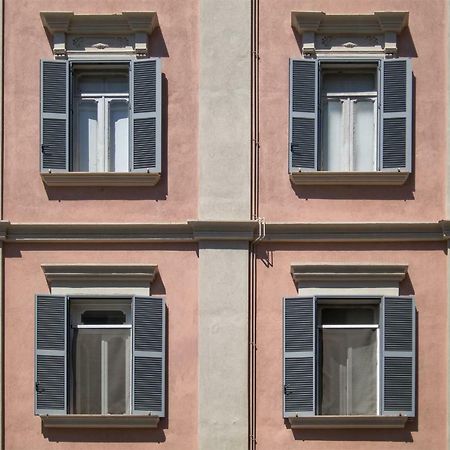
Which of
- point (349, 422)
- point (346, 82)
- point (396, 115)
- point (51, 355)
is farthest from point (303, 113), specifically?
point (51, 355)

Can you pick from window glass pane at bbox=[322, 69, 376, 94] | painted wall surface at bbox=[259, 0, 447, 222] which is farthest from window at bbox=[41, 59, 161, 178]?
window glass pane at bbox=[322, 69, 376, 94]

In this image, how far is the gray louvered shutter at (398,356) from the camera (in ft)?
47.7

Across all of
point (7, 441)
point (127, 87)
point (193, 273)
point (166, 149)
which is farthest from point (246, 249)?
point (7, 441)

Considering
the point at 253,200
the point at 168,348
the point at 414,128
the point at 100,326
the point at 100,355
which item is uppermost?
the point at 414,128

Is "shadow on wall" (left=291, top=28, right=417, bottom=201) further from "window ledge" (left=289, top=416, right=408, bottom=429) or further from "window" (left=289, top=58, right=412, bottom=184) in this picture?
"window ledge" (left=289, top=416, right=408, bottom=429)

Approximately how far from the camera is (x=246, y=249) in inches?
581

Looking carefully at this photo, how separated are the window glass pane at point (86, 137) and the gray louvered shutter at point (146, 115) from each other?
617mm

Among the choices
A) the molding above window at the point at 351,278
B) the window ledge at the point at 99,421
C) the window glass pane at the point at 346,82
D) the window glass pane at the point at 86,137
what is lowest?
the window ledge at the point at 99,421

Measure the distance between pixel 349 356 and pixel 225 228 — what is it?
2317 mm

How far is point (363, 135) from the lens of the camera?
15.2 metres

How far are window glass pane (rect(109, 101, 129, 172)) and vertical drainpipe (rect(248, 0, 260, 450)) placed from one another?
170 cm

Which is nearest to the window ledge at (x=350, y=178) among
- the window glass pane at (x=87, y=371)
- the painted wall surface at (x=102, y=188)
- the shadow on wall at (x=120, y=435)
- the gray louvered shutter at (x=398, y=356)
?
the painted wall surface at (x=102, y=188)

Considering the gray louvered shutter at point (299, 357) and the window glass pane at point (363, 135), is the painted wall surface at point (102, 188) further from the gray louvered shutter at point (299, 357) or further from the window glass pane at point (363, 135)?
the window glass pane at point (363, 135)

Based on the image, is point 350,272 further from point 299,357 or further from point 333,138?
point 333,138
